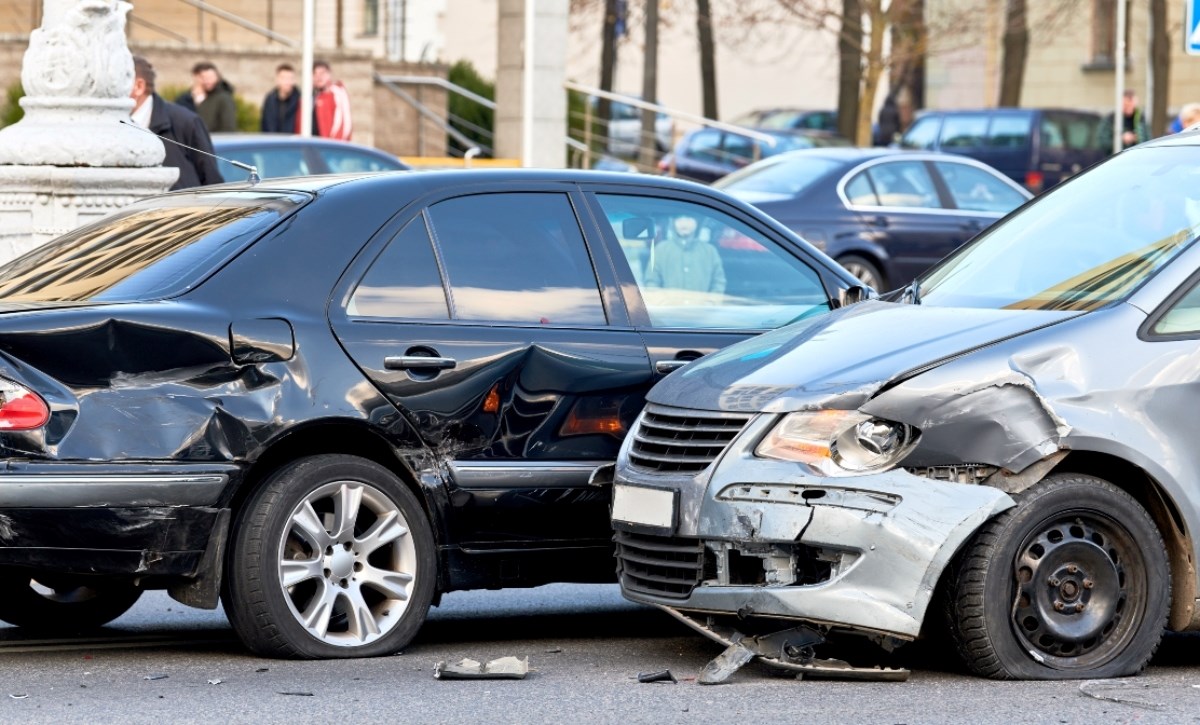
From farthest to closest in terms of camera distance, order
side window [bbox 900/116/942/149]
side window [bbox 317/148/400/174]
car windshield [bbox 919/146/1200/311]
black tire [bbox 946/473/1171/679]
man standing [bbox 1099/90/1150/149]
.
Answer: side window [bbox 900/116/942/149], man standing [bbox 1099/90/1150/149], side window [bbox 317/148/400/174], car windshield [bbox 919/146/1200/311], black tire [bbox 946/473/1171/679]

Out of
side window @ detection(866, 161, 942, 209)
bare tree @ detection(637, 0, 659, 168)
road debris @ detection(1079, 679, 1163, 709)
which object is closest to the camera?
road debris @ detection(1079, 679, 1163, 709)

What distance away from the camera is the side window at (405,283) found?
6.70 meters

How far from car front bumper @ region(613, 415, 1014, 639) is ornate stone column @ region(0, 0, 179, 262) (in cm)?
480

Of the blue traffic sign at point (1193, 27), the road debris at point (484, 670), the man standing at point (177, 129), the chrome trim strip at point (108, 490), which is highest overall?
the blue traffic sign at point (1193, 27)

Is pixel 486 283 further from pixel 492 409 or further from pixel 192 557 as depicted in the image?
pixel 192 557

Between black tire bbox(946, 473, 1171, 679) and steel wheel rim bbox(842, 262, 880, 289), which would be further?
steel wheel rim bbox(842, 262, 880, 289)

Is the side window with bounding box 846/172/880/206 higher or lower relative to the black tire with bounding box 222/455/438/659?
higher

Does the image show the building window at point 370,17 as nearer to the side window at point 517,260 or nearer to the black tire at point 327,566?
the side window at point 517,260

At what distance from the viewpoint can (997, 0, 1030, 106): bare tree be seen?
126 feet

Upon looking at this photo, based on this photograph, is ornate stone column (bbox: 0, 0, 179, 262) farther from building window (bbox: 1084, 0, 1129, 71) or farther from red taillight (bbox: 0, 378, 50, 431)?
building window (bbox: 1084, 0, 1129, 71)

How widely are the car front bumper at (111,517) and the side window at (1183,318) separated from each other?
9.08 feet

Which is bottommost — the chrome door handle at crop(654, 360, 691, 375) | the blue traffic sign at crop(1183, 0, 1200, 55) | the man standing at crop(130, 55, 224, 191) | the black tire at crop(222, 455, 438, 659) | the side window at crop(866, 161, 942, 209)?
the black tire at crop(222, 455, 438, 659)

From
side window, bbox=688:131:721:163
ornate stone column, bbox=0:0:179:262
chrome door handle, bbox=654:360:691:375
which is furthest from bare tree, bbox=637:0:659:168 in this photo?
chrome door handle, bbox=654:360:691:375

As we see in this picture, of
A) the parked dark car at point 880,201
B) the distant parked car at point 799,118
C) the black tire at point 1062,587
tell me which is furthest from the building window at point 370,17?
the black tire at point 1062,587
